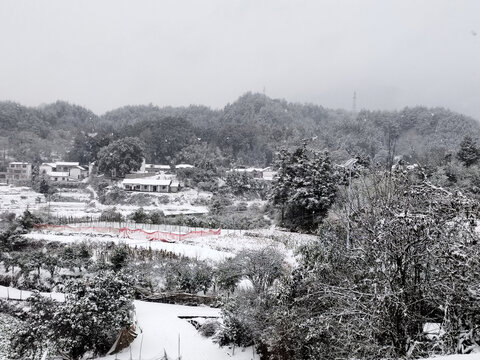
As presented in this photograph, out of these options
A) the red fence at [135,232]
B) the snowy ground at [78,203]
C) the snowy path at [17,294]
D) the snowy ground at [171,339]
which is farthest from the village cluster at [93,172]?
the snowy ground at [171,339]

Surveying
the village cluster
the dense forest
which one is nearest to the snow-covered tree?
the dense forest

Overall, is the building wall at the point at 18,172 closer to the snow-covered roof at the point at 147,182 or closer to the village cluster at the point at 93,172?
the village cluster at the point at 93,172

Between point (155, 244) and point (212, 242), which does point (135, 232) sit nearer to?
point (155, 244)

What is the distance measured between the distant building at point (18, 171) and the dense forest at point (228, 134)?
29.3ft

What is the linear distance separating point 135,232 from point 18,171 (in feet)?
123

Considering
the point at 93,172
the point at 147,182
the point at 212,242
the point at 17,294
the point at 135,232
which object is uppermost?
the point at 93,172

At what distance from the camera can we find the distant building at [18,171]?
51.2 meters

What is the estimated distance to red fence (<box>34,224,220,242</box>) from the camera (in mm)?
22531

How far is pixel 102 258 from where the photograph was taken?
1766cm

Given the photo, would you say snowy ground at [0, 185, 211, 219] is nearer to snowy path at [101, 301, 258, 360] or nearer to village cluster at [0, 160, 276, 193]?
village cluster at [0, 160, 276, 193]

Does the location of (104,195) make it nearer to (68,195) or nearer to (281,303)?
(68,195)

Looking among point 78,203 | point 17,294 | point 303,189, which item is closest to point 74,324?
point 17,294

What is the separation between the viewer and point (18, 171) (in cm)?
5162

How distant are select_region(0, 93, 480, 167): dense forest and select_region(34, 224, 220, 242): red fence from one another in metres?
22.0
